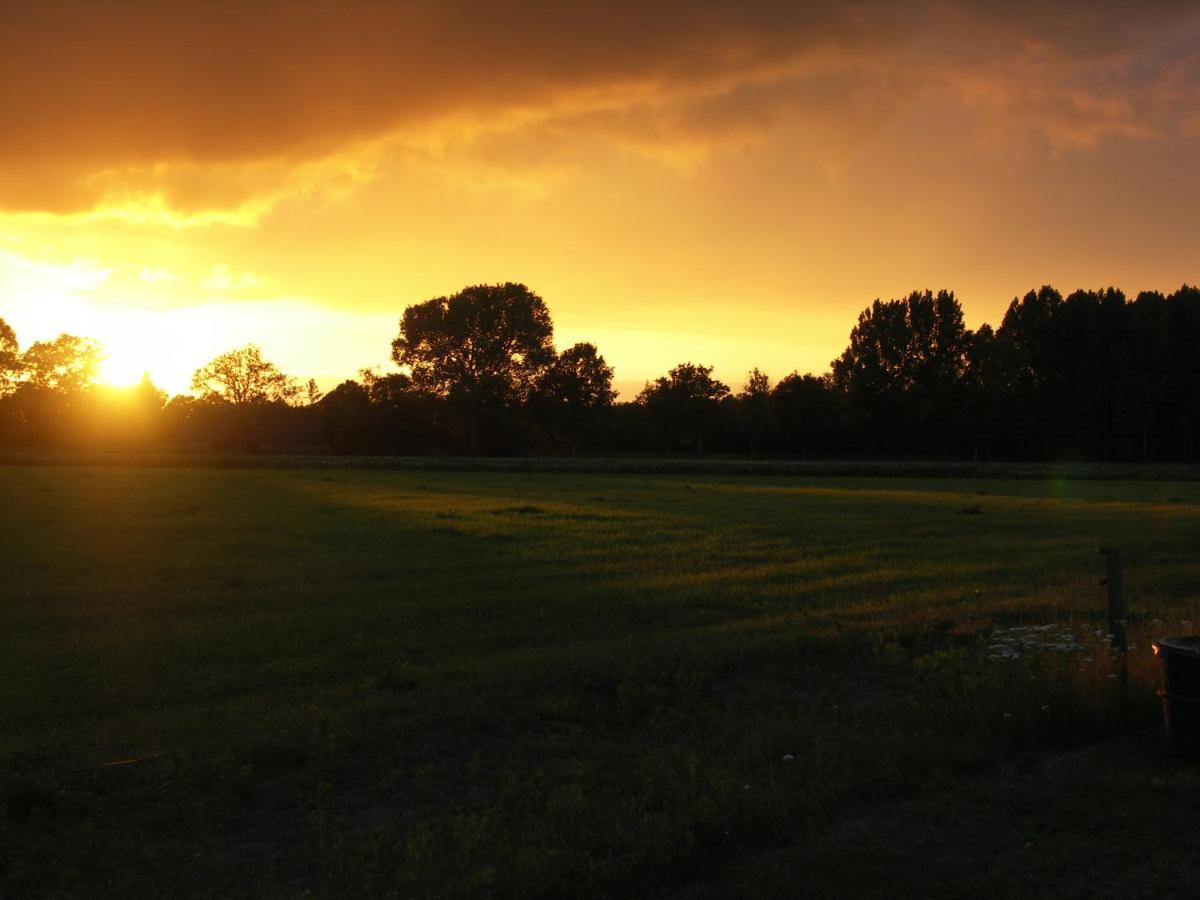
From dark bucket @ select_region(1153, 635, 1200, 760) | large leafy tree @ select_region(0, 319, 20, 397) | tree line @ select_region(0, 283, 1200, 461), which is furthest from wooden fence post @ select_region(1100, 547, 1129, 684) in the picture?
large leafy tree @ select_region(0, 319, 20, 397)

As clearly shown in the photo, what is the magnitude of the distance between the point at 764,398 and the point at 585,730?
400 ft

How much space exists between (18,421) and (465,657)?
424 ft

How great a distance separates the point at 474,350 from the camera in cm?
10969

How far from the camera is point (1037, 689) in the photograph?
8.91 meters

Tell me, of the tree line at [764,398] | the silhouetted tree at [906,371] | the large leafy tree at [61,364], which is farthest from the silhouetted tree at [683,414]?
the large leafy tree at [61,364]

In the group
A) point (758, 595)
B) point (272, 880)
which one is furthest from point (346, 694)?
point (758, 595)

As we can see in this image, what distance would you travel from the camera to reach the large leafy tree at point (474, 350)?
108812 millimetres

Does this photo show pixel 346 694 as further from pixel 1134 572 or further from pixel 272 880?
pixel 1134 572

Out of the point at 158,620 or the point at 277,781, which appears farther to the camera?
the point at 158,620

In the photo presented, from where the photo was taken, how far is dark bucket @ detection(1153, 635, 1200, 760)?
751 centimetres

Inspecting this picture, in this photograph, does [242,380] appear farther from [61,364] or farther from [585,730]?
[585,730]

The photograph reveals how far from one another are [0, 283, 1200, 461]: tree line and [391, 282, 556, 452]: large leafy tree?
19 cm

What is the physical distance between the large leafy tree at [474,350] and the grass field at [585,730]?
3514 inches

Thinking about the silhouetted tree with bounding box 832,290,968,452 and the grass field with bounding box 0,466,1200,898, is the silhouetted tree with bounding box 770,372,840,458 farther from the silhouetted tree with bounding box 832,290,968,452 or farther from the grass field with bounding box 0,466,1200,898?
the grass field with bounding box 0,466,1200,898
